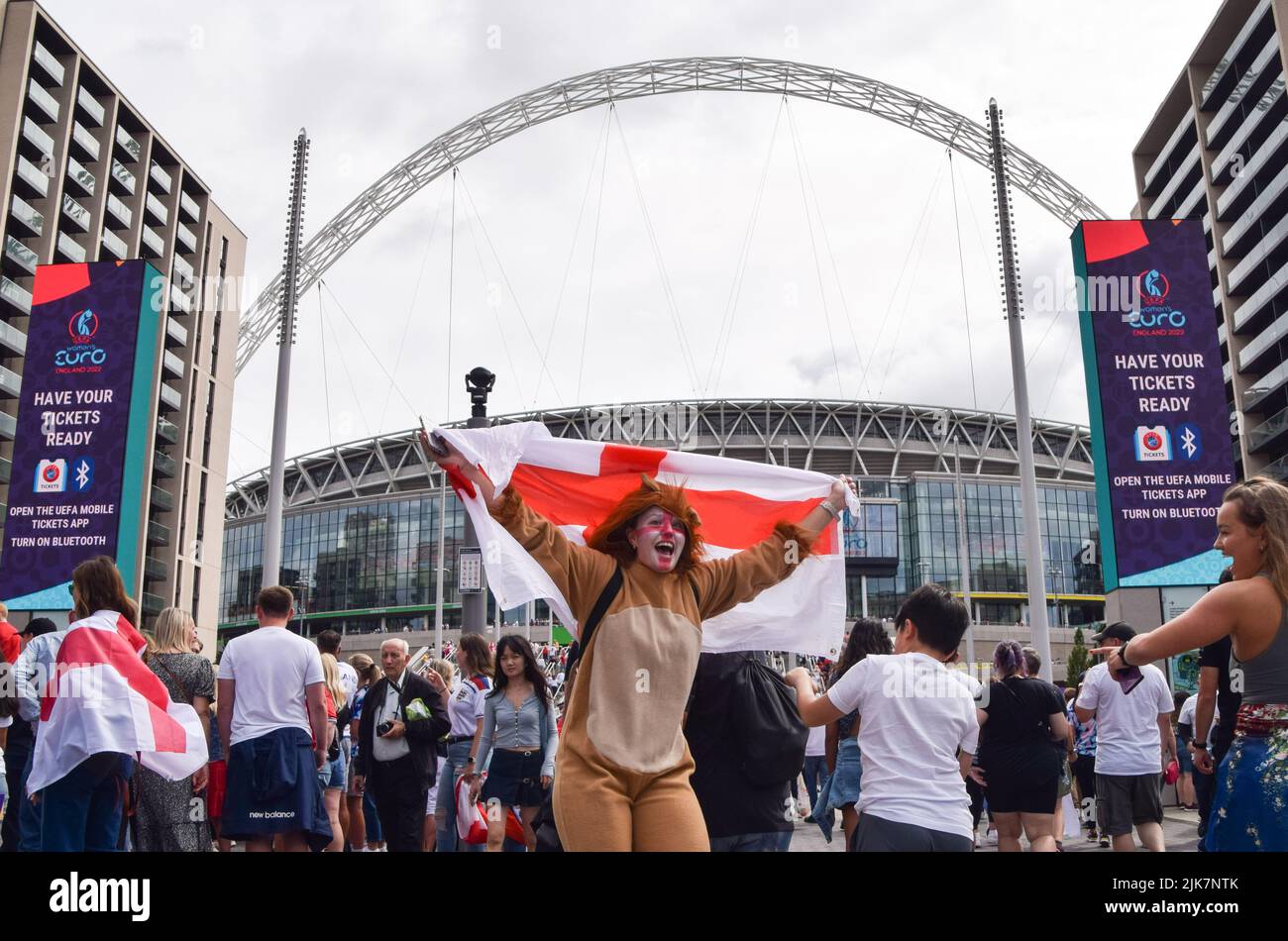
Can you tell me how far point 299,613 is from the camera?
93312mm

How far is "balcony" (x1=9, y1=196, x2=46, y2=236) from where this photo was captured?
2299 inches

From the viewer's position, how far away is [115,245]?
67.0 meters

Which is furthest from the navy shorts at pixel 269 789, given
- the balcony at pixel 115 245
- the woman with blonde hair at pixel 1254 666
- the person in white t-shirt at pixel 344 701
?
the balcony at pixel 115 245

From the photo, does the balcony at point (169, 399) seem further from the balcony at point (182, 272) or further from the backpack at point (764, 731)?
the backpack at point (764, 731)

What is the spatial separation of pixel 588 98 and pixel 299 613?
58555mm

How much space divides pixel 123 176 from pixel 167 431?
16.1 m

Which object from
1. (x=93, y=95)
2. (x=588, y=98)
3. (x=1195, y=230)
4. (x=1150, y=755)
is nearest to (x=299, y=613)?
(x=93, y=95)

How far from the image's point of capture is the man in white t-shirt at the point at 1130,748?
8430 mm

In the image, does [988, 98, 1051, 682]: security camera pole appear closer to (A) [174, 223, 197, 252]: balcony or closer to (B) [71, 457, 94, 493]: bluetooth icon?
(B) [71, 457, 94, 493]: bluetooth icon

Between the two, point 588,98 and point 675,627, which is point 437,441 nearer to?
point 675,627

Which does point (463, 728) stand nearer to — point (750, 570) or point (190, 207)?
point (750, 570)

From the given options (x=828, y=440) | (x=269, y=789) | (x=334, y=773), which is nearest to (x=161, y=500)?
(x=828, y=440)

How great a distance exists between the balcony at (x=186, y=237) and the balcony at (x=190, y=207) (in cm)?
88

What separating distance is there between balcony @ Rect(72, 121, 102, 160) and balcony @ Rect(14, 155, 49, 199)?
3855 mm
